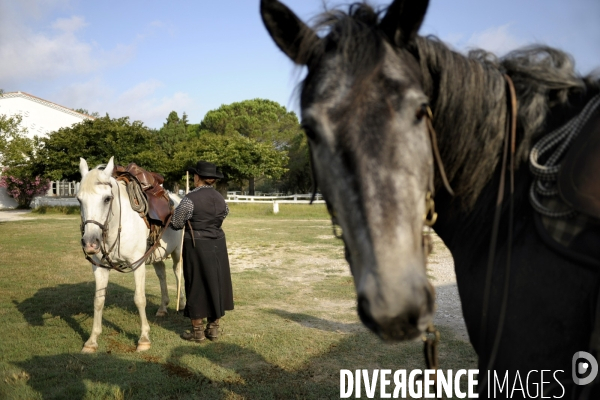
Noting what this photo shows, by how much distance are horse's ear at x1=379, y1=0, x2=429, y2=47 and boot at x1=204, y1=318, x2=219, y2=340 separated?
4.84m

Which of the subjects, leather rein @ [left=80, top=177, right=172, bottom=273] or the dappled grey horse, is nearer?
the dappled grey horse

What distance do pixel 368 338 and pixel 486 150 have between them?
4.28 metres

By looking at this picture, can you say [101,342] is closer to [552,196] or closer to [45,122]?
[552,196]

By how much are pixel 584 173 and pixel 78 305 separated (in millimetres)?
7854

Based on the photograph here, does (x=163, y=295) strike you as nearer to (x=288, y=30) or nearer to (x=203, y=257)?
(x=203, y=257)

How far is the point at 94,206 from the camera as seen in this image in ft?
15.9

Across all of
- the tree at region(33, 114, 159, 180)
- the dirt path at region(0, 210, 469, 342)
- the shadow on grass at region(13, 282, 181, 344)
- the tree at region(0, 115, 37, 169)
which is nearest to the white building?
the tree at region(33, 114, 159, 180)

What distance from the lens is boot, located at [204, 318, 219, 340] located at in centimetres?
542

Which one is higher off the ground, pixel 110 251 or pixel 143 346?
pixel 110 251

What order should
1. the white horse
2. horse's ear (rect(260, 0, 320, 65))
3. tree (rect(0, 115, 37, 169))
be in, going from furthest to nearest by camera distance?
tree (rect(0, 115, 37, 169))
the white horse
horse's ear (rect(260, 0, 320, 65))

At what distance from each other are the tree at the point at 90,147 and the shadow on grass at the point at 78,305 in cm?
1855

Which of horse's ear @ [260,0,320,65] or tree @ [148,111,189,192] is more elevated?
tree @ [148,111,189,192]

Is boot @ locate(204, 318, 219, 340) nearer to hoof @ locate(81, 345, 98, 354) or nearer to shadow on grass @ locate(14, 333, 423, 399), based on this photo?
shadow on grass @ locate(14, 333, 423, 399)

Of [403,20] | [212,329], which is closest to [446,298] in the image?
[212,329]
